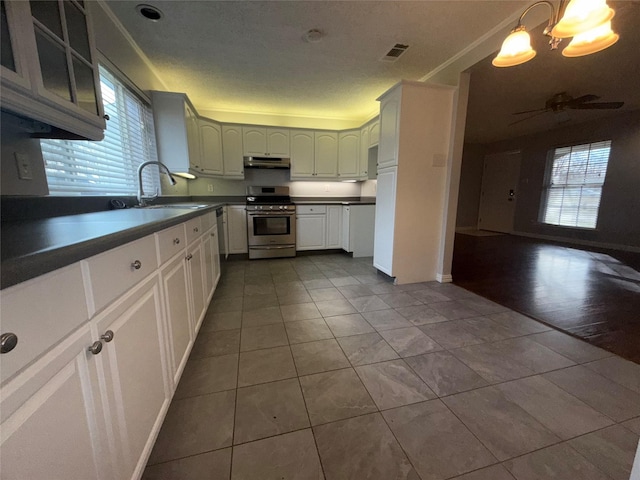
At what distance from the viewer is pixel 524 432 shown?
1130 mm

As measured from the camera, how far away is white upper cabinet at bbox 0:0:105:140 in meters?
0.83

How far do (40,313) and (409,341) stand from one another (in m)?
1.85

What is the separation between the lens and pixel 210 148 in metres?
3.93

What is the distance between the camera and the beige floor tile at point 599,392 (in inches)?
48.6

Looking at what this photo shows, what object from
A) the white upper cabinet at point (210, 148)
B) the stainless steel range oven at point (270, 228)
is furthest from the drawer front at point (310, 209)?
the white upper cabinet at point (210, 148)

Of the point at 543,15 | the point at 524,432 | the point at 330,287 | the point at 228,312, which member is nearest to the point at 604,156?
the point at 543,15

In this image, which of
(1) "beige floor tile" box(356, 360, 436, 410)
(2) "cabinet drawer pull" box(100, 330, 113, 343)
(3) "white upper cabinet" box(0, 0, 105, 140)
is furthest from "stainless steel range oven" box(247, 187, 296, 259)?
(2) "cabinet drawer pull" box(100, 330, 113, 343)

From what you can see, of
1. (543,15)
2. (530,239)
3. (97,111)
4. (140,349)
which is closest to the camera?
(140,349)

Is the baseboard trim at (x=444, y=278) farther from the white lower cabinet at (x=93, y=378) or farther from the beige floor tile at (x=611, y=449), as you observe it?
the white lower cabinet at (x=93, y=378)

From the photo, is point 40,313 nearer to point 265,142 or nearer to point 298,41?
point 298,41

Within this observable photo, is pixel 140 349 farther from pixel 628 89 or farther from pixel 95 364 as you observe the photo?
pixel 628 89

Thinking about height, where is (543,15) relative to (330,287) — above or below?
above

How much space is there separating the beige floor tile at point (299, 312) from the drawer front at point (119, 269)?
130cm

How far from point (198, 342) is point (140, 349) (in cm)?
97
